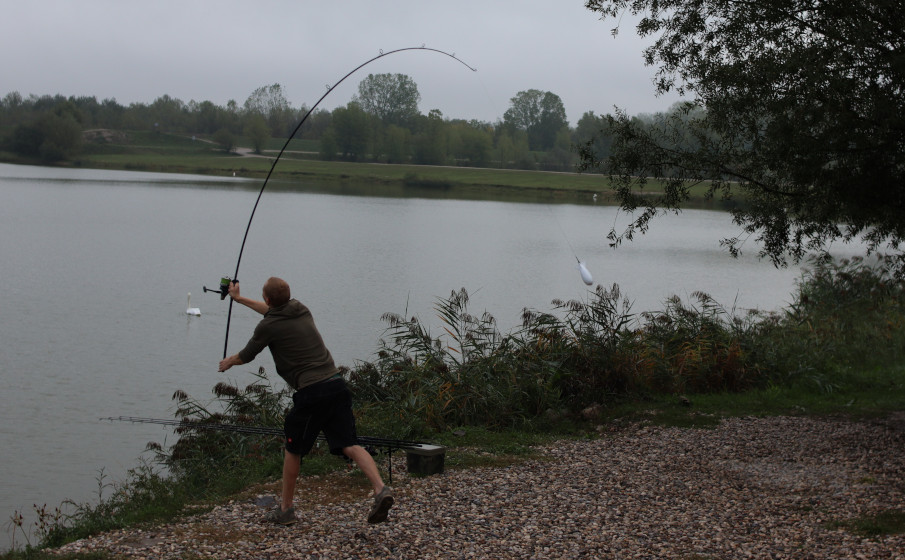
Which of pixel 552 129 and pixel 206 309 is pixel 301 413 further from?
pixel 552 129

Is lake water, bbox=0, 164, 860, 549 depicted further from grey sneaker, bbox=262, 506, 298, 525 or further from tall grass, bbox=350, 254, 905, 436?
grey sneaker, bbox=262, 506, 298, 525

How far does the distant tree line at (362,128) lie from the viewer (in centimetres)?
5684

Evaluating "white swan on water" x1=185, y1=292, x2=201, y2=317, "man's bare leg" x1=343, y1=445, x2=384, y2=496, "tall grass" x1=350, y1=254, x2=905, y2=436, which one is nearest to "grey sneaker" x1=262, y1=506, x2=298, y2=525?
"man's bare leg" x1=343, y1=445, x2=384, y2=496

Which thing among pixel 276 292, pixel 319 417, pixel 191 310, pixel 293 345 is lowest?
pixel 191 310

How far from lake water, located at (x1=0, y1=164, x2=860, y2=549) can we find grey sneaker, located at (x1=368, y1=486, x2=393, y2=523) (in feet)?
14.0

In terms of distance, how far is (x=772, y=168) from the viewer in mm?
9312

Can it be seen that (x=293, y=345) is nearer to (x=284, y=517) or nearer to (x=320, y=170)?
(x=284, y=517)

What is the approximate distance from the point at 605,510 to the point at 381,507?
1914 mm

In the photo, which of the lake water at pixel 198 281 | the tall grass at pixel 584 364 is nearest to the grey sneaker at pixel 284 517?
the tall grass at pixel 584 364

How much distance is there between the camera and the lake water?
11969 millimetres

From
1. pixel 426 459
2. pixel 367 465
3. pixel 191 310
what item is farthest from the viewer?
pixel 191 310

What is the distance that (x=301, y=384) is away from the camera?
6.42 m

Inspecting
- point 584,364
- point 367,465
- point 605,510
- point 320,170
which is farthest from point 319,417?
point 320,170

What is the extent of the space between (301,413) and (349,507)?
1.05 meters
